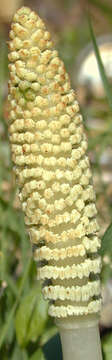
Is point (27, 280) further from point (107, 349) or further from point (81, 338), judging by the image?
point (81, 338)

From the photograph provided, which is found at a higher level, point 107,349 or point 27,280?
point 27,280

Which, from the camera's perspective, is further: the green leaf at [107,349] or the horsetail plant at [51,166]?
the green leaf at [107,349]

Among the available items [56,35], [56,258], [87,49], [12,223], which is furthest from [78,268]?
[56,35]

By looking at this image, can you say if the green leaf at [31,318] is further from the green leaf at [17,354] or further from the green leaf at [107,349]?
the green leaf at [107,349]

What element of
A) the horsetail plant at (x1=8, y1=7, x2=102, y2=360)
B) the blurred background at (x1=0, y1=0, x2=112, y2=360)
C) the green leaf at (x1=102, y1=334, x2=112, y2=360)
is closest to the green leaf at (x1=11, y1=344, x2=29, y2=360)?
the blurred background at (x1=0, y1=0, x2=112, y2=360)

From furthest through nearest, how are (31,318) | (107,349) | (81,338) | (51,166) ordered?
(31,318) < (107,349) < (81,338) < (51,166)

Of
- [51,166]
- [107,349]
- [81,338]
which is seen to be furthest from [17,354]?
[51,166]

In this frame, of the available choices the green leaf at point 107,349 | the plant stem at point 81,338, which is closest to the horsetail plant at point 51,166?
the plant stem at point 81,338
